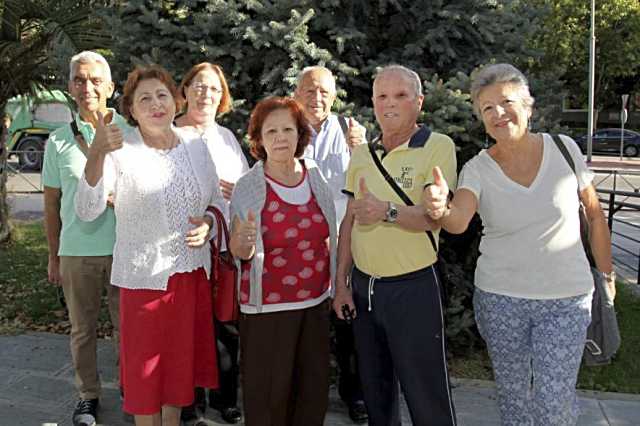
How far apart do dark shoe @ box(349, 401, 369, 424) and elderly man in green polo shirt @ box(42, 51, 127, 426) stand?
62.5 inches

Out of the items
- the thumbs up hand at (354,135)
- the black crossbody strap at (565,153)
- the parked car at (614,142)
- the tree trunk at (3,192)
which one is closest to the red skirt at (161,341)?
the thumbs up hand at (354,135)

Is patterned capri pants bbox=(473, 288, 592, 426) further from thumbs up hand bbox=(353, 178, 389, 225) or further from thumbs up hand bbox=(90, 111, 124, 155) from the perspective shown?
thumbs up hand bbox=(90, 111, 124, 155)

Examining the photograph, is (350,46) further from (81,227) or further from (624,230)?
(624,230)

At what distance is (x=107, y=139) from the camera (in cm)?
282

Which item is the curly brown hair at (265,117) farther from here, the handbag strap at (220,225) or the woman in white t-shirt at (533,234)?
the woman in white t-shirt at (533,234)

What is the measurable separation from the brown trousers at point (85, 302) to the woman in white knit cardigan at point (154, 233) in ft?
2.33

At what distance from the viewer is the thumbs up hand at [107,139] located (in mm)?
2822

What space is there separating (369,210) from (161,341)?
126cm

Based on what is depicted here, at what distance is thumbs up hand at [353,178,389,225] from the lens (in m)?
2.68

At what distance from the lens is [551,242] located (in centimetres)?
264

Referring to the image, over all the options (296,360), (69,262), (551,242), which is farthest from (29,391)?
(551,242)

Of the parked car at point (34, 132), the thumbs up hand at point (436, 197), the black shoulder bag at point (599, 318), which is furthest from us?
the parked car at point (34, 132)

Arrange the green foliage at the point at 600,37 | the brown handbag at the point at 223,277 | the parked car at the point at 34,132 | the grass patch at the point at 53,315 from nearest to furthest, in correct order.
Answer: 1. the brown handbag at the point at 223,277
2. the grass patch at the point at 53,315
3. the parked car at the point at 34,132
4. the green foliage at the point at 600,37

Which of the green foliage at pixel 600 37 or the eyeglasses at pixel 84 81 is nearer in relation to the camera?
the eyeglasses at pixel 84 81
